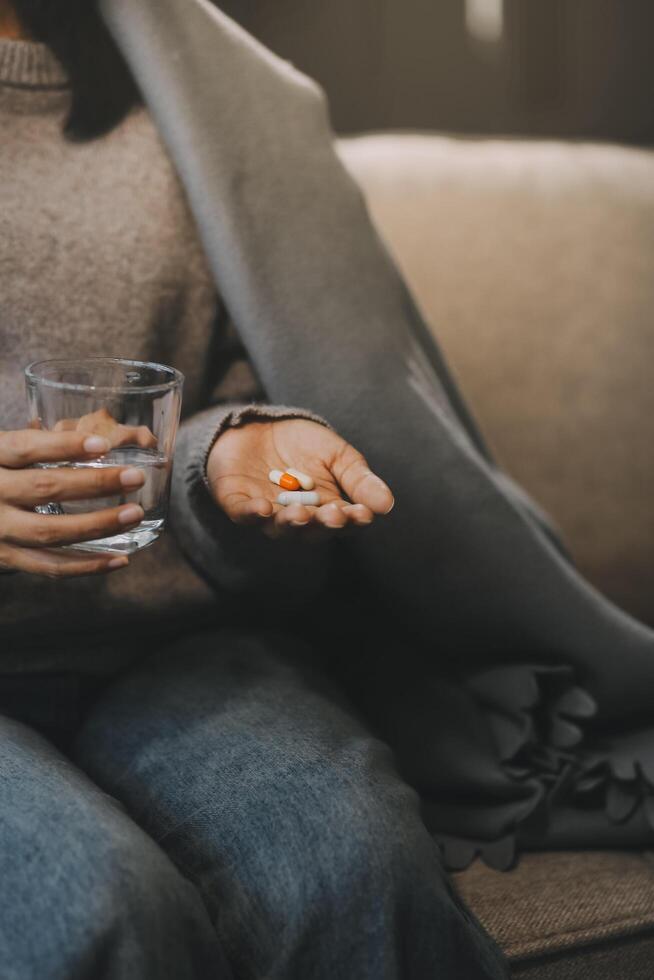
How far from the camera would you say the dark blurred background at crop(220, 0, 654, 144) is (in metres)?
1.10

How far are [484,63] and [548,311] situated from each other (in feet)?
1.22

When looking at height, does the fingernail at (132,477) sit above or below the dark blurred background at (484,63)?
below

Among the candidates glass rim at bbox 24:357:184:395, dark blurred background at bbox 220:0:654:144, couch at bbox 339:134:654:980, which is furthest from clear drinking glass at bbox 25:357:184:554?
dark blurred background at bbox 220:0:654:144

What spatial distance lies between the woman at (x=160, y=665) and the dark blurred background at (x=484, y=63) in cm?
41

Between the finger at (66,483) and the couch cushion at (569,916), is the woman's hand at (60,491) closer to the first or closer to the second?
the finger at (66,483)

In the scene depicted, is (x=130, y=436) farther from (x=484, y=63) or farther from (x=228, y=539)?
(x=484, y=63)

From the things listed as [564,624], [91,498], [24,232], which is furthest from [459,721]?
[24,232]

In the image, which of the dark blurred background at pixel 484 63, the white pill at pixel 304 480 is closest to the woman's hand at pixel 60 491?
the white pill at pixel 304 480

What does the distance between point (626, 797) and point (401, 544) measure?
0.88 ft

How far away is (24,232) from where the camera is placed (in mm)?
693

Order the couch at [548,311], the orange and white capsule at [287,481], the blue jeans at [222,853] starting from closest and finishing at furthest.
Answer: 1. the blue jeans at [222,853]
2. the orange and white capsule at [287,481]
3. the couch at [548,311]

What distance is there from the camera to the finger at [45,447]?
467 millimetres

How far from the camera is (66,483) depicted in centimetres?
48

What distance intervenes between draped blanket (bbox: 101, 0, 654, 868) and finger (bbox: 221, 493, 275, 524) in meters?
0.19
